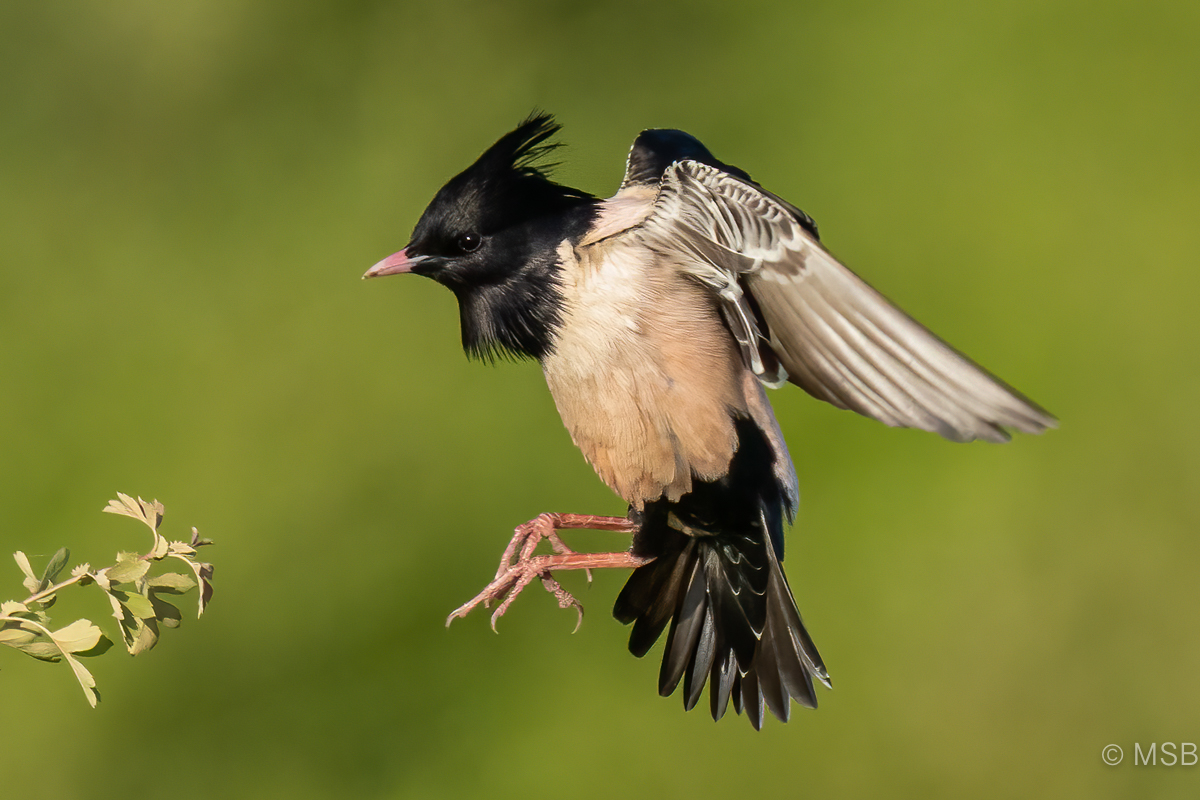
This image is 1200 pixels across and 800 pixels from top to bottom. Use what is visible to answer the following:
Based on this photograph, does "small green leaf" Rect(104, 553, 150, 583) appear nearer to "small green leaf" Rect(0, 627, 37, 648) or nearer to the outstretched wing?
"small green leaf" Rect(0, 627, 37, 648)

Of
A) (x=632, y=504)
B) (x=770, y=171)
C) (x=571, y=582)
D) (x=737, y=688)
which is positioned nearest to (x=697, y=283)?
(x=632, y=504)

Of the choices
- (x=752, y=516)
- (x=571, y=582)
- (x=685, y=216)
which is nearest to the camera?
(x=685, y=216)

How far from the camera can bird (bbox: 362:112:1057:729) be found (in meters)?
1.66

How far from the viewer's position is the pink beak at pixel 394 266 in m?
1.72

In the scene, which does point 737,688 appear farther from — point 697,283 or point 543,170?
point 543,170

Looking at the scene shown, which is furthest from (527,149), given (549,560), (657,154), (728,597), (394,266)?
(728,597)

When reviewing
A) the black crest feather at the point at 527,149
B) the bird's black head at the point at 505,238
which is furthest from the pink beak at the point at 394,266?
the black crest feather at the point at 527,149

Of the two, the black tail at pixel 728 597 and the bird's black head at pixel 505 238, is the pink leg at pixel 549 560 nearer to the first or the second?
the black tail at pixel 728 597

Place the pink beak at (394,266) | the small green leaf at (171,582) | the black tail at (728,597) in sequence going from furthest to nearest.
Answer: the black tail at (728,597), the pink beak at (394,266), the small green leaf at (171,582)

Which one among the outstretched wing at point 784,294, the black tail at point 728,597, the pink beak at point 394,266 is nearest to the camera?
the outstretched wing at point 784,294

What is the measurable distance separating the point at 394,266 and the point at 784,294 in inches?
23.3

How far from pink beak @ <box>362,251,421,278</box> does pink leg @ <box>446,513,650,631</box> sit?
0.53 m

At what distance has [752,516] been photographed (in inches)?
77.9

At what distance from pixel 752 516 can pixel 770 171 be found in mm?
2435
